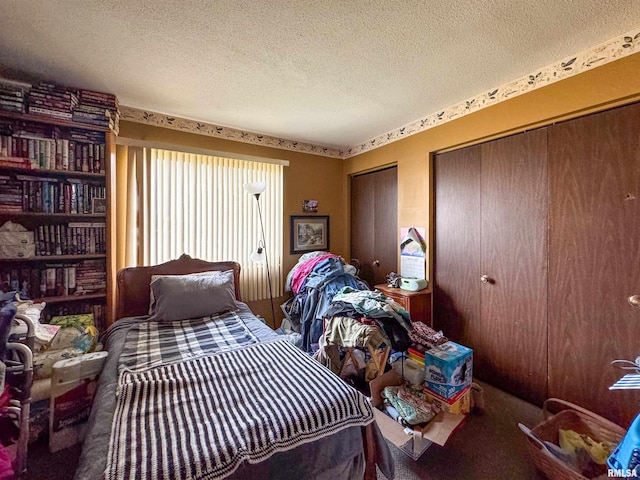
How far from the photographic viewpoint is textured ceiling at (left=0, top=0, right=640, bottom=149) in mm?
1388

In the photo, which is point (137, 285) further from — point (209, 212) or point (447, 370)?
point (447, 370)

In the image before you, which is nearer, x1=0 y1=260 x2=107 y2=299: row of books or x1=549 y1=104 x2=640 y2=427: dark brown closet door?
x1=549 y1=104 x2=640 y2=427: dark brown closet door

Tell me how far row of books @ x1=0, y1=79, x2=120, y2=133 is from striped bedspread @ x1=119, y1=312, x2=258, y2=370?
166 cm

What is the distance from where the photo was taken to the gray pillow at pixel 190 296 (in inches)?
87.8

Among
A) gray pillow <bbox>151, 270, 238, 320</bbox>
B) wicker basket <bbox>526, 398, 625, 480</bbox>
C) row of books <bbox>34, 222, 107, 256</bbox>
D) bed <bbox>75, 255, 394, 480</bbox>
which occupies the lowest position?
wicker basket <bbox>526, 398, 625, 480</bbox>

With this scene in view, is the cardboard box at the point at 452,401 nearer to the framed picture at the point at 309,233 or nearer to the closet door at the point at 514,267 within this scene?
the closet door at the point at 514,267

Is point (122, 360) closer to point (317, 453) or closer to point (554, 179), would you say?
point (317, 453)

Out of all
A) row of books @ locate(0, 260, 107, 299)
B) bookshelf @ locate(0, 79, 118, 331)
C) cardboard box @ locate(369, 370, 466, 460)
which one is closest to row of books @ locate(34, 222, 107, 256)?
bookshelf @ locate(0, 79, 118, 331)

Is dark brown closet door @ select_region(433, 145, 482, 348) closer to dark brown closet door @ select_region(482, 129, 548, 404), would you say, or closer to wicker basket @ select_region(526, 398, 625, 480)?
dark brown closet door @ select_region(482, 129, 548, 404)

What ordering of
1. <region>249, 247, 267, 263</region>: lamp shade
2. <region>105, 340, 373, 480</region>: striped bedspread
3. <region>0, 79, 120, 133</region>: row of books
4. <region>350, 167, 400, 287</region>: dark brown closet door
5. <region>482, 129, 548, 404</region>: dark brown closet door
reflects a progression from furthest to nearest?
<region>350, 167, 400, 287</region>: dark brown closet door < <region>249, 247, 267, 263</region>: lamp shade < <region>482, 129, 548, 404</region>: dark brown closet door < <region>0, 79, 120, 133</region>: row of books < <region>105, 340, 373, 480</region>: striped bedspread

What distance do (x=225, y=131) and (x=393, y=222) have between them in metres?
2.12

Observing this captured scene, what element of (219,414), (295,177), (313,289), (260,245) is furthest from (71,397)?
(295,177)

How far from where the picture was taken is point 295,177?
350 centimetres

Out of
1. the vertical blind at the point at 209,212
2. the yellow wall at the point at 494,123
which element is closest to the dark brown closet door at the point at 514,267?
the yellow wall at the point at 494,123
